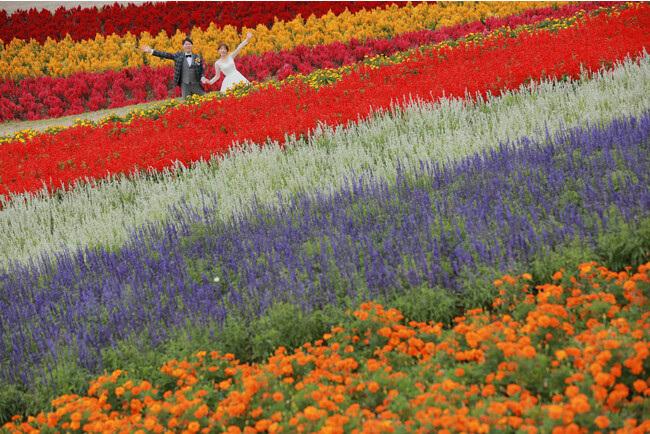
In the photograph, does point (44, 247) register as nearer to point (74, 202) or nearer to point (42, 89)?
point (74, 202)

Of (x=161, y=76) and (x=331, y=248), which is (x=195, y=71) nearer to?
(x=161, y=76)

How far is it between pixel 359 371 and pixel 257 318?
0.92 metres

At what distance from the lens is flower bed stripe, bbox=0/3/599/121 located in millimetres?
15633


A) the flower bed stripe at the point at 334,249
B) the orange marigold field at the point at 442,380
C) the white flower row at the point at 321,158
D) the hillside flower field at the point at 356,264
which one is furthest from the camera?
the white flower row at the point at 321,158

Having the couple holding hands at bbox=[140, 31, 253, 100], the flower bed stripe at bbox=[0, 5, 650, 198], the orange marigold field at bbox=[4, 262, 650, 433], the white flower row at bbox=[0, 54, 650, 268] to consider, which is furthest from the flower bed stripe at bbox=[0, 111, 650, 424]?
the couple holding hands at bbox=[140, 31, 253, 100]

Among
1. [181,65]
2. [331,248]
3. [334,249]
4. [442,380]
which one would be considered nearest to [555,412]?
[442,380]

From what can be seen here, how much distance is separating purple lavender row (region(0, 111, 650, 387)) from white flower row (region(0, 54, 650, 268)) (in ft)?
1.66

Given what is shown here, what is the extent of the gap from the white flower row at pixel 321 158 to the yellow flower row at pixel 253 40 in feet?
34.3

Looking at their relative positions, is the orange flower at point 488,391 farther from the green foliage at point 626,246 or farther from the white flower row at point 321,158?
the white flower row at point 321,158

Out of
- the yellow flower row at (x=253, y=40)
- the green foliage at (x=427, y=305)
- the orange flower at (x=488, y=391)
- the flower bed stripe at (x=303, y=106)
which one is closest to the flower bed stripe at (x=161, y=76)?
the yellow flower row at (x=253, y=40)

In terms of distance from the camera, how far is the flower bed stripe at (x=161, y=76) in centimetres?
1563

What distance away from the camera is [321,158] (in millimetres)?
6914

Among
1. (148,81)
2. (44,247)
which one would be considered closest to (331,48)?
(148,81)

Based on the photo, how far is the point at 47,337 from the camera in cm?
391
